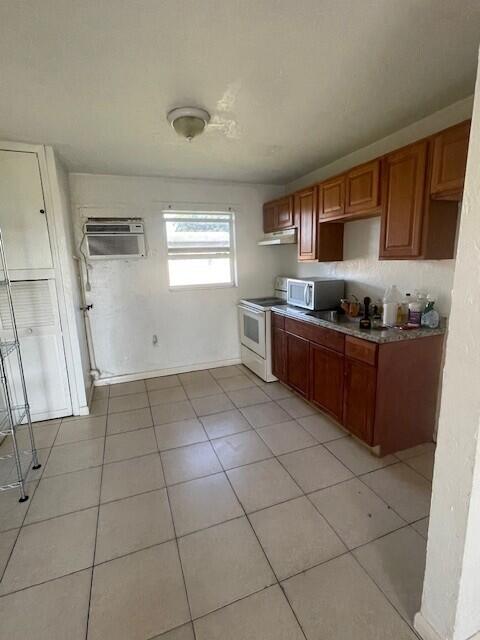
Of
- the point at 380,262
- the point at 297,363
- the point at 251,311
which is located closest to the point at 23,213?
the point at 251,311

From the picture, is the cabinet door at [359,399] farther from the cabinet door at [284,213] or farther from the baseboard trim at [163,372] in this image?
the baseboard trim at [163,372]

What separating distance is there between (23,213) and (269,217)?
2545 millimetres

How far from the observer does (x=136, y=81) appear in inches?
64.6

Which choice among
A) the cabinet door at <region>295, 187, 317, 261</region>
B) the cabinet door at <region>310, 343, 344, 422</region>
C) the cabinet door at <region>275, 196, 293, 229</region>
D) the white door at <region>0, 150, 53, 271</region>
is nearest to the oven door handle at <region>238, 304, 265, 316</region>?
the cabinet door at <region>295, 187, 317, 261</region>

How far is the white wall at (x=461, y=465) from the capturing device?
0.89 meters

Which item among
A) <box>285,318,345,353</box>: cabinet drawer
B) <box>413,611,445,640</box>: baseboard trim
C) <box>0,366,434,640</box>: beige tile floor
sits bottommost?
<box>0,366,434,640</box>: beige tile floor

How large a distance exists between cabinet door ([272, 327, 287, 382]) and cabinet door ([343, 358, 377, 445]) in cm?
93

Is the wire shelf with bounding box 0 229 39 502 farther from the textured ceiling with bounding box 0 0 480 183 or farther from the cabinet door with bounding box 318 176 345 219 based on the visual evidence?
the cabinet door with bounding box 318 176 345 219

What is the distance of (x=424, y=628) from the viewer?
115cm

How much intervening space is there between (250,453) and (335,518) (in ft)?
2.47

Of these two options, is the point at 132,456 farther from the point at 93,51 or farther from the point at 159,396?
the point at 93,51

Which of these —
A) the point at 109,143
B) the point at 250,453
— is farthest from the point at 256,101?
the point at 250,453

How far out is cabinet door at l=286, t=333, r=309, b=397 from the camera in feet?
9.37

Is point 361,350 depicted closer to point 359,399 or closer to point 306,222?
point 359,399
